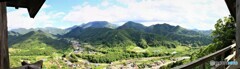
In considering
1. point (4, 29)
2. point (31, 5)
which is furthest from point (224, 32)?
point (4, 29)

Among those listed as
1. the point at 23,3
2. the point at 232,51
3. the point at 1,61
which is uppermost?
the point at 23,3

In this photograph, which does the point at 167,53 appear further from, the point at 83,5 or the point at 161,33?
the point at 83,5

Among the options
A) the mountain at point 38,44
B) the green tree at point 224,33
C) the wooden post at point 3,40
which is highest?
the wooden post at point 3,40

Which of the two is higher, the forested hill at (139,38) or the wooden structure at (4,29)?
the wooden structure at (4,29)

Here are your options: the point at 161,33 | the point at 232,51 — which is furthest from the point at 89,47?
the point at 232,51

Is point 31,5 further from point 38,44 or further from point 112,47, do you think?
point 112,47

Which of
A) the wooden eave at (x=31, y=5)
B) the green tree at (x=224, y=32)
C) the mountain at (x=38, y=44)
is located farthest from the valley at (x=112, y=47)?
the wooden eave at (x=31, y=5)

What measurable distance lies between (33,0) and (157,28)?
7867 cm

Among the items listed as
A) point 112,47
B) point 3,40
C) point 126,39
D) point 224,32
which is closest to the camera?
point 3,40

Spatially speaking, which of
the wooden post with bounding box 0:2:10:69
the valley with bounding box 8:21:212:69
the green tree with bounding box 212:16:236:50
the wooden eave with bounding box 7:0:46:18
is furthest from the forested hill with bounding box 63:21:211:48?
the wooden post with bounding box 0:2:10:69

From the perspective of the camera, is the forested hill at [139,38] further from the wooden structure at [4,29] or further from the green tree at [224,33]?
the wooden structure at [4,29]

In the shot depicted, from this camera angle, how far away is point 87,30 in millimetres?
90438

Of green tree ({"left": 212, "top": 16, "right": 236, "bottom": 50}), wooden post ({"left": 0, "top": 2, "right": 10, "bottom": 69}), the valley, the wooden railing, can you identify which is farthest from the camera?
the valley

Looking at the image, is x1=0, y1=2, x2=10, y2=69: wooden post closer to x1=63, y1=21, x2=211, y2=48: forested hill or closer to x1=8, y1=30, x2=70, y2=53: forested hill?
x1=63, y1=21, x2=211, y2=48: forested hill
